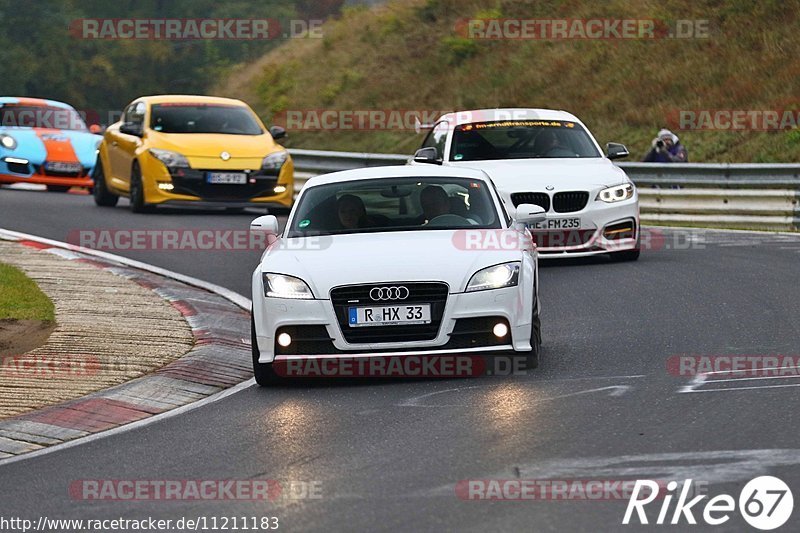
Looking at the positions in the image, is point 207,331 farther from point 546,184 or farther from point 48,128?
point 48,128

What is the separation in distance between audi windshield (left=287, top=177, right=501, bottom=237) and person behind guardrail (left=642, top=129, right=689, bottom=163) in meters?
14.1

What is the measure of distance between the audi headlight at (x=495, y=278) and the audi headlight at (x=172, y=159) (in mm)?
12189

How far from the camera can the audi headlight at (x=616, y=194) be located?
16539mm

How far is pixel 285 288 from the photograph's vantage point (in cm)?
1001

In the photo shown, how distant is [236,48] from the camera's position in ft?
Answer: 282

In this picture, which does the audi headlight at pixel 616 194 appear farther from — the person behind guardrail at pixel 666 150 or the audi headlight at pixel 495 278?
the person behind guardrail at pixel 666 150

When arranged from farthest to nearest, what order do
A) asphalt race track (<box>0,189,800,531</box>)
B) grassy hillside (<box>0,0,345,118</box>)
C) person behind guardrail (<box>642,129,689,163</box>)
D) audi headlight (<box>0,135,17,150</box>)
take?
grassy hillside (<box>0,0,345,118</box>) < audi headlight (<box>0,135,17,150</box>) < person behind guardrail (<box>642,129,689,163</box>) < asphalt race track (<box>0,189,800,531</box>)

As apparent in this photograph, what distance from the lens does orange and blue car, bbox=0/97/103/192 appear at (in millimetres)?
26297

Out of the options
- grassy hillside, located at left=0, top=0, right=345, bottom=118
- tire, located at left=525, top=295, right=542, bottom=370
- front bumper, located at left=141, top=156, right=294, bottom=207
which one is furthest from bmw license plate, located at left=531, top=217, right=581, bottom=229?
grassy hillside, located at left=0, top=0, right=345, bottom=118

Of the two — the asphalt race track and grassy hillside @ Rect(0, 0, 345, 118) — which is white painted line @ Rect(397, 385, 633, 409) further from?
grassy hillside @ Rect(0, 0, 345, 118)

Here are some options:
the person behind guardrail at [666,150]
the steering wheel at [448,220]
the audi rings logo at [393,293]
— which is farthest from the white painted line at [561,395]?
the person behind guardrail at [666,150]

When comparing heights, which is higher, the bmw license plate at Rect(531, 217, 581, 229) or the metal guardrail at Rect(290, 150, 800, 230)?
the bmw license plate at Rect(531, 217, 581, 229)

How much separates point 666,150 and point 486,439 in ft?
59.1

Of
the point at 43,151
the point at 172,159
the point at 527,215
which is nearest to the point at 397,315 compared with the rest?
the point at 527,215
